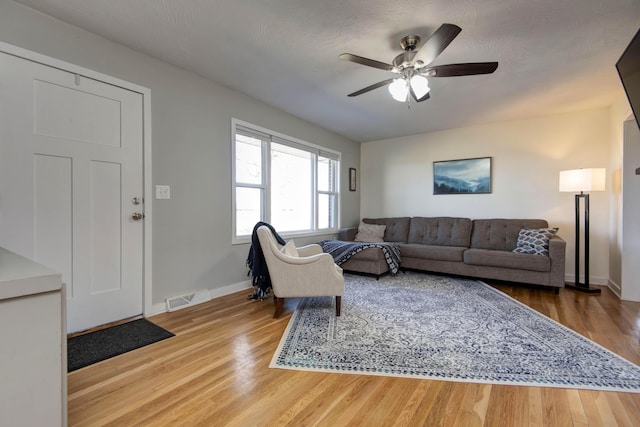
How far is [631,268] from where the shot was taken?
10.0 ft

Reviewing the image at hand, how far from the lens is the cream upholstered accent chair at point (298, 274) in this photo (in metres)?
2.49

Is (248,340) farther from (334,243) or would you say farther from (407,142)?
(407,142)

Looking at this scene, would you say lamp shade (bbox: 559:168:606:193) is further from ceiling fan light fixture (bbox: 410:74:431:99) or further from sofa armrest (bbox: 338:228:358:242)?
sofa armrest (bbox: 338:228:358:242)

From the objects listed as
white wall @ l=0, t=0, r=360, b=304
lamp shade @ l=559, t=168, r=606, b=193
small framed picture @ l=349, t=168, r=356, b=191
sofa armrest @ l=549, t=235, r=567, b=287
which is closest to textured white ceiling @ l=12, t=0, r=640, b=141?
white wall @ l=0, t=0, r=360, b=304

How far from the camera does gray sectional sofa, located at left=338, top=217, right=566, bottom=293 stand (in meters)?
3.36

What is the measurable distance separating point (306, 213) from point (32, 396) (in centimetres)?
378

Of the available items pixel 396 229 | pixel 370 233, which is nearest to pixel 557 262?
pixel 396 229

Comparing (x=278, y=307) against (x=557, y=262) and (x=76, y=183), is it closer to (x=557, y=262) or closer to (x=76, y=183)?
(x=76, y=183)

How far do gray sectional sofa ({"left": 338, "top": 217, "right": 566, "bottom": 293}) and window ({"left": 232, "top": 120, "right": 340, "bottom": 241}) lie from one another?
2.34ft

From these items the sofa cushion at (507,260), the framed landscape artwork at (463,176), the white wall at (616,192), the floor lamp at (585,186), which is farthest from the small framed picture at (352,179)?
the white wall at (616,192)

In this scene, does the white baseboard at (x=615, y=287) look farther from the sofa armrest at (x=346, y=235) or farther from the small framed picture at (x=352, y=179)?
the small framed picture at (x=352, y=179)

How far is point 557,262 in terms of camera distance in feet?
10.8

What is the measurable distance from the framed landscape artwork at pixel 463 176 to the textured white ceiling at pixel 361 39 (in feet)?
3.95

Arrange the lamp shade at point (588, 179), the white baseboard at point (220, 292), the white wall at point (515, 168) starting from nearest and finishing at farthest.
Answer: the white baseboard at point (220, 292)
the lamp shade at point (588, 179)
the white wall at point (515, 168)
